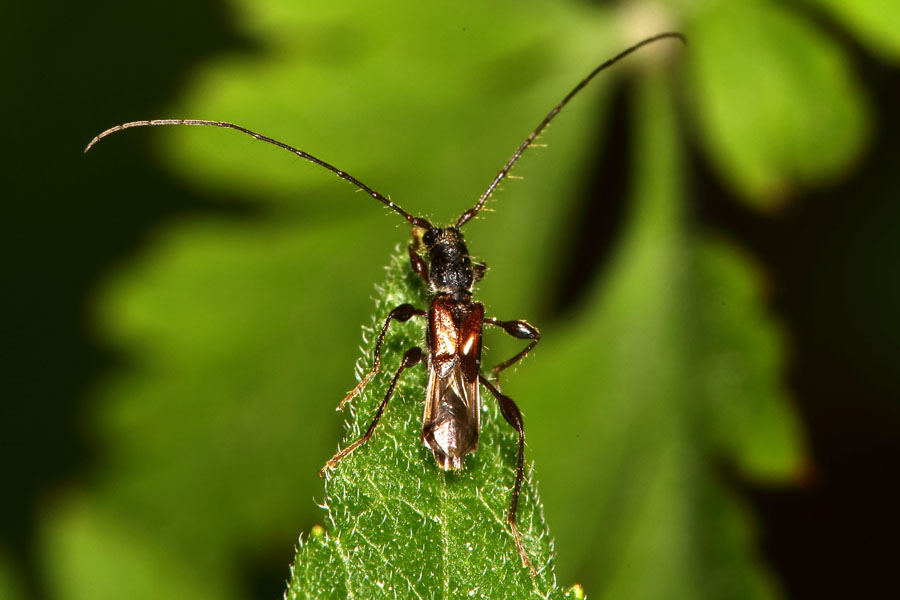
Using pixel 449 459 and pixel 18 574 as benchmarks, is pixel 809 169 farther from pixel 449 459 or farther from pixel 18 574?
pixel 18 574

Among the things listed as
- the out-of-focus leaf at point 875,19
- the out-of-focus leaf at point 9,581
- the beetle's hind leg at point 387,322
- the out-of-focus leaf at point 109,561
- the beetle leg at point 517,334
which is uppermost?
the out-of-focus leaf at point 875,19

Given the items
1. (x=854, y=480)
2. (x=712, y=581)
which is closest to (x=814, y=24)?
(x=854, y=480)

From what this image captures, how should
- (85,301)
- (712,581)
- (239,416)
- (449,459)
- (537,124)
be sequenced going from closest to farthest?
1. (449,459)
2. (712,581)
3. (239,416)
4. (537,124)
5. (85,301)

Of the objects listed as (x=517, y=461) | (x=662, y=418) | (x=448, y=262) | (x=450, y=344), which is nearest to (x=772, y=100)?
(x=662, y=418)

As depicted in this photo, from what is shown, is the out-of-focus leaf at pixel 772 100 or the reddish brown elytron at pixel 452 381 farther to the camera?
the out-of-focus leaf at pixel 772 100

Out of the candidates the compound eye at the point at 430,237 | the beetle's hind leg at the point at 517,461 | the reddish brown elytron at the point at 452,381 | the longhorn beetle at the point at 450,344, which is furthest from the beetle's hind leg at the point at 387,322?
the compound eye at the point at 430,237

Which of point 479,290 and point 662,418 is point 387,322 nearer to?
point 479,290

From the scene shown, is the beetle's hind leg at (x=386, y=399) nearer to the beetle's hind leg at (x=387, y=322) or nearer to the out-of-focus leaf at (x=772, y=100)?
the beetle's hind leg at (x=387, y=322)
